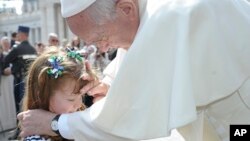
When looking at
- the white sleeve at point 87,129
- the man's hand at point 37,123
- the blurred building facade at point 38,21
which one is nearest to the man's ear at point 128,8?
the white sleeve at point 87,129

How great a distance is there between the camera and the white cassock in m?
1.29

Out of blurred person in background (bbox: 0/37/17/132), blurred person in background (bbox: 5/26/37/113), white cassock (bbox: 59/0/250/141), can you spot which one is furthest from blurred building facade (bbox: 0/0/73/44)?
white cassock (bbox: 59/0/250/141)

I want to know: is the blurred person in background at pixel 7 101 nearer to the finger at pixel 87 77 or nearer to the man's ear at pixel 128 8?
the finger at pixel 87 77

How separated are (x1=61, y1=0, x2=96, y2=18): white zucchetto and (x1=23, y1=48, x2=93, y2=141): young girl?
426 millimetres

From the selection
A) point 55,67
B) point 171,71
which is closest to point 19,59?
point 55,67

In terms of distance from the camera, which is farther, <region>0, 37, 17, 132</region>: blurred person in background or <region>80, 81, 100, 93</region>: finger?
<region>0, 37, 17, 132</region>: blurred person in background

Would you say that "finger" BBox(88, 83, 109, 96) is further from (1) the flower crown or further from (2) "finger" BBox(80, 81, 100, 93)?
(1) the flower crown

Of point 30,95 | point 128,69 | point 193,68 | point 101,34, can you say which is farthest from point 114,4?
point 30,95

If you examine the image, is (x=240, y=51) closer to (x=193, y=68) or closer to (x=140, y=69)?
(x=193, y=68)

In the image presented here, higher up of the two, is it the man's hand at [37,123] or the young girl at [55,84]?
the young girl at [55,84]

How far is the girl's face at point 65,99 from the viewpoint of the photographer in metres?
1.80

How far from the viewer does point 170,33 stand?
1312 millimetres

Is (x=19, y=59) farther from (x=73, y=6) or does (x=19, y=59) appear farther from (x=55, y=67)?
(x=73, y=6)

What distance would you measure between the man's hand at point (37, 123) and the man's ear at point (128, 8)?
1.44 ft
